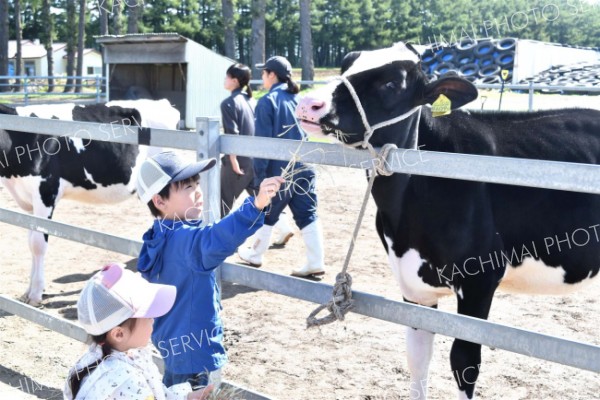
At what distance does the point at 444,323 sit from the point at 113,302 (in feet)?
3.62

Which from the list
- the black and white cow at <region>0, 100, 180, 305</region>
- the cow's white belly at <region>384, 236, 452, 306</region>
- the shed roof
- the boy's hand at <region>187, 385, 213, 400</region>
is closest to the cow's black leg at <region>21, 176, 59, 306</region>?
the black and white cow at <region>0, 100, 180, 305</region>

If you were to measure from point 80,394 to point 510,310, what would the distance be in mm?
4175

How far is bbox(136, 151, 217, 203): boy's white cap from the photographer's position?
2.54m

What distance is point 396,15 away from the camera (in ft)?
200

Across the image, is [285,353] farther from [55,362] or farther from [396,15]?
[396,15]

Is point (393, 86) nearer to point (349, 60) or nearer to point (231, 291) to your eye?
point (349, 60)

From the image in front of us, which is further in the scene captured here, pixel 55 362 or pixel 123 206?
pixel 123 206

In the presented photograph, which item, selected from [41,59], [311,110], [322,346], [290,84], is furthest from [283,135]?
[41,59]

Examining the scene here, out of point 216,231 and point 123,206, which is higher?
point 216,231

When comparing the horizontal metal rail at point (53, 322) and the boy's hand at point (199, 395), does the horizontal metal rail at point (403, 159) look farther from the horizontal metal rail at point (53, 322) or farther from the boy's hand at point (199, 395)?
the horizontal metal rail at point (53, 322)

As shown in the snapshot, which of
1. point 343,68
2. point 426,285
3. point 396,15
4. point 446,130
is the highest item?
point 396,15

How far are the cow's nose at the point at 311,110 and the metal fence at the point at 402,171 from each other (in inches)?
5.2

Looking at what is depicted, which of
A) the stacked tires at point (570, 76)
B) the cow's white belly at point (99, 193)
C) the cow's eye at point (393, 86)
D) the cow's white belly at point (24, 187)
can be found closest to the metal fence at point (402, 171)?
the cow's eye at point (393, 86)

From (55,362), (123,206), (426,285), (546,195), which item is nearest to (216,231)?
(426,285)
